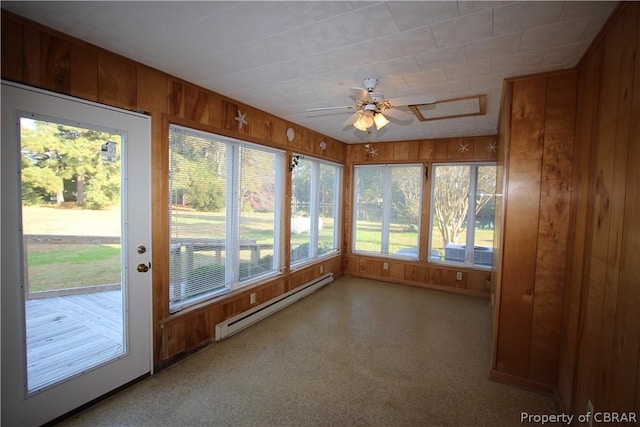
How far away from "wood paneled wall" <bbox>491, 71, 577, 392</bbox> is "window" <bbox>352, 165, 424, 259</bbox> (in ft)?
8.60

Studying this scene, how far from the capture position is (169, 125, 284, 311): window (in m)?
2.66

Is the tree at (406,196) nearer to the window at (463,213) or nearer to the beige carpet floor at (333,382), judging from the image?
the window at (463,213)

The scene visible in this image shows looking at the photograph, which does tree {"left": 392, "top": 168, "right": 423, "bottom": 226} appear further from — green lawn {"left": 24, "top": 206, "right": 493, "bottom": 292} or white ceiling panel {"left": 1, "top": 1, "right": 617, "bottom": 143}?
green lawn {"left": 24, "top": 206, "right": 493, "bottom": 292}

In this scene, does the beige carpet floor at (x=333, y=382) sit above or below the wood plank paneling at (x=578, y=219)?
below

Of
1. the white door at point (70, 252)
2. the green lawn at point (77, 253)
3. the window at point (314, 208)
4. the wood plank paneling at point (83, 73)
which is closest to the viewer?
the white door at point (70, 252)

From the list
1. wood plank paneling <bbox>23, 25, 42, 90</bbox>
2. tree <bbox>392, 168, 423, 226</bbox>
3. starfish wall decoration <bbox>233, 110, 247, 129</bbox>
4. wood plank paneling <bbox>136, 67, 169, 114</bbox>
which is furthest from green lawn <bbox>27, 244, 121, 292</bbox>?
tree <bbox>392, 168, 423, 226</bbox>

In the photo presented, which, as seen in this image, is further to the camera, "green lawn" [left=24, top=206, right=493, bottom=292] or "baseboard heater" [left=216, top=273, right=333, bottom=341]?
"baseboard heater" [left=216, top=273, right=333, bottom=341]

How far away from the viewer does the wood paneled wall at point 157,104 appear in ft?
5.68

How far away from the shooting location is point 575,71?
2.12 metres

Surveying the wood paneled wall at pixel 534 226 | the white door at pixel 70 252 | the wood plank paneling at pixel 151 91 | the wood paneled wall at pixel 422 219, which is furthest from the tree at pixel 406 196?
the white door at pixel 70 252

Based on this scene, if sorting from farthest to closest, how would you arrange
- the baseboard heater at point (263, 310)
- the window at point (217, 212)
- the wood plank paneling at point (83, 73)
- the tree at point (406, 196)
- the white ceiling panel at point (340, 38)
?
the tree at point (406, 196) < the baseboard heater at point (263, 310) < the window at point (217, 212) < the wood plank paneling at point (83, 73) < the white ceiling panel at point (340, 38)

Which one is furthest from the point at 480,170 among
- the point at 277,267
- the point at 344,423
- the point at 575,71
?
the point at 344,423

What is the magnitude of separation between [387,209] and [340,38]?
Answer: 3.74 m

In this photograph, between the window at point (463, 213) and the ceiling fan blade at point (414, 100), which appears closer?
the ceiling fan blade at point (414, 100)
